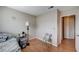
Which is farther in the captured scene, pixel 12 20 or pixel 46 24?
pixel 46 24

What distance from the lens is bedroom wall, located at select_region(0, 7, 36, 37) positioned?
1466mm

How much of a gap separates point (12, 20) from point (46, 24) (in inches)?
51.8

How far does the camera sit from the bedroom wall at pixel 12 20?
147cm

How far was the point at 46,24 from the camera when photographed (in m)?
2.47

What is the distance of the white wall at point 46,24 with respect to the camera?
7.68ft

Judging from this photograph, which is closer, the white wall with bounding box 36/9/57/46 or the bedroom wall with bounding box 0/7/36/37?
the bedroom wall with bounding box 0/7/36/37

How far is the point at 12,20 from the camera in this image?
1559 millimetres

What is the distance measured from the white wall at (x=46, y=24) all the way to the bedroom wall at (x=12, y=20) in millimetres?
550

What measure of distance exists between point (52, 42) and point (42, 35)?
0.59 meters

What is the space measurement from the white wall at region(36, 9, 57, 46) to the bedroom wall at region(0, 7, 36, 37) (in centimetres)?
55

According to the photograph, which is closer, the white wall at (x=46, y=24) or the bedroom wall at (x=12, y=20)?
the bedroom wall at (x=12, y=20)

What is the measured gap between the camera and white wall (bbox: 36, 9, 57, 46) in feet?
7.68
